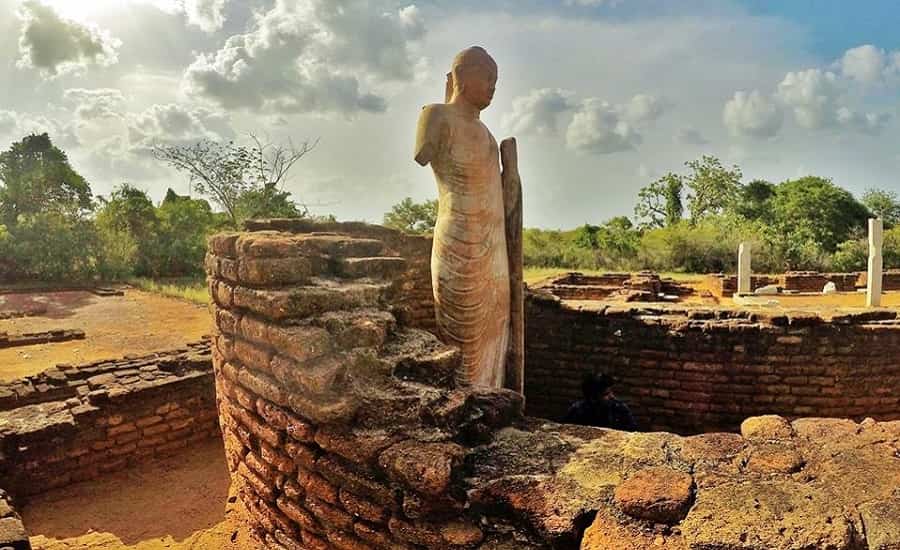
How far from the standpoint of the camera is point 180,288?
18.2 metres

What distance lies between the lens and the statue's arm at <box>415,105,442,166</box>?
10.3ft

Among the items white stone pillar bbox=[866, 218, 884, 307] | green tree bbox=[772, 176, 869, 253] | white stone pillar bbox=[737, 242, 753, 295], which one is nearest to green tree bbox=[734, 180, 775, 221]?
green tree bbox=[772, 176, 869, 253]

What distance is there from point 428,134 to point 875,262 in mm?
11038

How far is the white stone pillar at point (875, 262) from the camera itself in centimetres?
1058

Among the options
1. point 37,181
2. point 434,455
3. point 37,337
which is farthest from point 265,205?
point 434,455

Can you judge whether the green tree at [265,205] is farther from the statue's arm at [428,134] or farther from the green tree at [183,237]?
the statue's arm at [428,134]

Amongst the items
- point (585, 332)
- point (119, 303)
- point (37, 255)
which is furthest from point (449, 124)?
point (37, 255)

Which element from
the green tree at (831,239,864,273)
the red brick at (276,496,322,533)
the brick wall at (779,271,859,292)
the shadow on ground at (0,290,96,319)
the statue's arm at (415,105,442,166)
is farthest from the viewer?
the green tree at (831,239,864,273)

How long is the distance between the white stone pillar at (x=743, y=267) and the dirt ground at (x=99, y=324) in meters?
12.0

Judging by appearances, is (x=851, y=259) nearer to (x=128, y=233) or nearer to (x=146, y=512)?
(x=146, y=512)

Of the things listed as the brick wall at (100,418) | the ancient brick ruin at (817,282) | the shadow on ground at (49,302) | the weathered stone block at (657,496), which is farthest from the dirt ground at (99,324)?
the ancient brick ruin at (817,282)

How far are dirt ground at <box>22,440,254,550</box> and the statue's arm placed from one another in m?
2.37

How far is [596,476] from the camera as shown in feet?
5.62

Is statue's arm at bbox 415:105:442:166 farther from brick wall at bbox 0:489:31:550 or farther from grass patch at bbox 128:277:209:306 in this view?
grass patch at bbox 128:277:209:306
